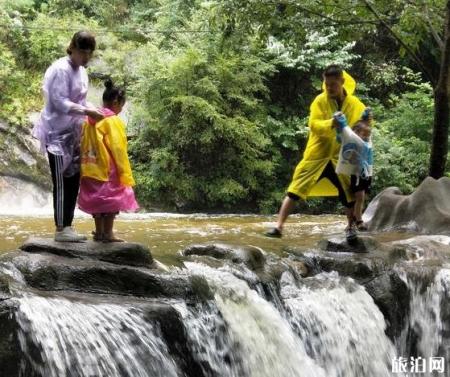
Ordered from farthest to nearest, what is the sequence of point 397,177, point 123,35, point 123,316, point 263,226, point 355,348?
point 123,35, point 397,177, point 263,226, point 355,348, point 123,316

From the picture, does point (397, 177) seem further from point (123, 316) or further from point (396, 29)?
point (123, 316)

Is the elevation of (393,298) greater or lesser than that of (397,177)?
lesser

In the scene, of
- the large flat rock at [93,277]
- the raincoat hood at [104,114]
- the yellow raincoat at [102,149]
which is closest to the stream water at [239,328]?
the large flat rock at [93,277]

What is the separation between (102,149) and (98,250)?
2.37ft

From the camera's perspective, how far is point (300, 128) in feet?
42.7

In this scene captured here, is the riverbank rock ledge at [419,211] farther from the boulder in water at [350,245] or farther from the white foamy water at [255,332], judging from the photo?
the white foamy water at [255,332]

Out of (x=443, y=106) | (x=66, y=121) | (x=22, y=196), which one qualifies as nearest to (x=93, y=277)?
(x=66, y=121)

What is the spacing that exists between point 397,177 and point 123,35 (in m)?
8.72

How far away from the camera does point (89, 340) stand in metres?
3.51

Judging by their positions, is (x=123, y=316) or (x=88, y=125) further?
(x=88, y=125)

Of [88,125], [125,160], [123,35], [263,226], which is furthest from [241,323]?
[123,35]

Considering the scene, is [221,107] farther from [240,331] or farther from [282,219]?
[240,331]

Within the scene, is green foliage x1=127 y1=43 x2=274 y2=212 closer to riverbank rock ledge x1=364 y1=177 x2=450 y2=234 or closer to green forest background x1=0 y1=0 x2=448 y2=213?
green forest background x1=0 y1=0 x2=448 y2=213

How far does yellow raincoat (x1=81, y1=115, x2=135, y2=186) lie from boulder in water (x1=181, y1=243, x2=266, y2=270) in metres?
1.15
